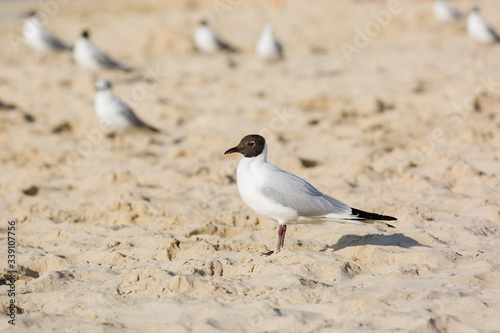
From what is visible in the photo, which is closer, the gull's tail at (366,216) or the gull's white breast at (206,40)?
the gull's tail at (366,216)

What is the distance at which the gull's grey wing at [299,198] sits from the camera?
3.96 m

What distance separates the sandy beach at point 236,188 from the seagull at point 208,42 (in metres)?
0.24

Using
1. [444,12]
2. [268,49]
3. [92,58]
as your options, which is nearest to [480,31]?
[444,12]

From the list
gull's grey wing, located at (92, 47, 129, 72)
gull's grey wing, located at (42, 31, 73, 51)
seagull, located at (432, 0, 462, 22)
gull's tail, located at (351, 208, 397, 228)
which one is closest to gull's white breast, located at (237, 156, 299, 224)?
gull's tail, located at (351, 208, 397, 228)

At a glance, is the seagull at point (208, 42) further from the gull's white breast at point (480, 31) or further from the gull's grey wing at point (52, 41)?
the gull's white breast at point (480, 31)

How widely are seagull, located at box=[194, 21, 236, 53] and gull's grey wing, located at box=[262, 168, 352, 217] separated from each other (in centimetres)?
845

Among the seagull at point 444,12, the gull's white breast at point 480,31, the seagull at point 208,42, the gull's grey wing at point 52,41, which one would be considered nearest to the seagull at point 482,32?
the gull's white breast at point 480,31

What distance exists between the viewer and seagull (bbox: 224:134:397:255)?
3.96 metres

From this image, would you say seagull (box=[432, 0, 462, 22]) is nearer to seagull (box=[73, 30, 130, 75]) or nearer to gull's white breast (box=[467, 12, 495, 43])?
gull's white breast (box=[467, 12, 495, 43])

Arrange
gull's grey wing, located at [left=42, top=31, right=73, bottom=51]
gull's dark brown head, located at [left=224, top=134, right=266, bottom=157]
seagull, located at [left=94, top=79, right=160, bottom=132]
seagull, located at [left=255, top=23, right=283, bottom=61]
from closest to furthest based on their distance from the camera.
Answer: gull's dark brown head, located at [left=224, top=134, right=266, bottom=157] < seagull, located at [left=94, top=79, right=160, bottom=132] < seagull, located at [left=255, top=23, right=283, bottom=61] < gull's grey wing, located at [left=42, top=31, right=73, bottom=51]

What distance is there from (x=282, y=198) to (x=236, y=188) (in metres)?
1.89

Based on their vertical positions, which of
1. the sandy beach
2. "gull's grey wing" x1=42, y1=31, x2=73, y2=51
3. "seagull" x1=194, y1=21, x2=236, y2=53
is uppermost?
"gull's grey wing" x1=42, y1=31, x2=73, y2=51

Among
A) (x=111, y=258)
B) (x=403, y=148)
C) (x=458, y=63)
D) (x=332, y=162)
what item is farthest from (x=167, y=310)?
(x=458, y=63)

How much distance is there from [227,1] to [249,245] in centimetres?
1693
